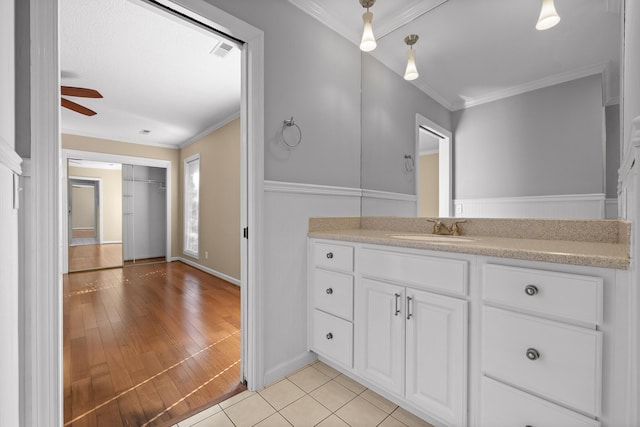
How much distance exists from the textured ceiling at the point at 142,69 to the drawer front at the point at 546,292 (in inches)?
72.1

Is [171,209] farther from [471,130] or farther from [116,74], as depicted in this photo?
[471,130]

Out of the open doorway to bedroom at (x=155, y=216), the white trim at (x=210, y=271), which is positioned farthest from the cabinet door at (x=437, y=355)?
the white trim at (x=210, y=271)

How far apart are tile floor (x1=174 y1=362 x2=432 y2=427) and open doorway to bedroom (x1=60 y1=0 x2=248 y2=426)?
0.15 m

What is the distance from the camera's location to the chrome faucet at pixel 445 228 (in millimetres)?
1666

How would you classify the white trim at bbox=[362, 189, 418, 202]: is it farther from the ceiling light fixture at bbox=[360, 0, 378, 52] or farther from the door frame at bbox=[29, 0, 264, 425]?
the door frame at bbox=[29, 0, 264, 425]

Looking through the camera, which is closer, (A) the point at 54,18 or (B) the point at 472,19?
(A) the point at 54,18

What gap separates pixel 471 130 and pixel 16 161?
2.04m

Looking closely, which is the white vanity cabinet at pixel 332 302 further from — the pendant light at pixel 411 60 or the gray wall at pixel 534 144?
the pendant light at pixel 411 60

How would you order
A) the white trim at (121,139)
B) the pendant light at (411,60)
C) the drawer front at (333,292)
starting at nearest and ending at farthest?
the drawer front at (333,292)
the pendant light at (411,60)
the white trim at (121,139)

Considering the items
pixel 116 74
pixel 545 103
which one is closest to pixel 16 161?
pixel 545 103

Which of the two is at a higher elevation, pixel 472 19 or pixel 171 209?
pixel 472 19

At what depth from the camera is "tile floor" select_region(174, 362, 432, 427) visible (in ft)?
4.38

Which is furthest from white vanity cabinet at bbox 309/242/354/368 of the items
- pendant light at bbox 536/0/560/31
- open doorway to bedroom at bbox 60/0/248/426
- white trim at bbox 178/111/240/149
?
→ white trim at bbox 178/111/240/149

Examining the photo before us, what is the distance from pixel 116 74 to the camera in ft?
9.14
